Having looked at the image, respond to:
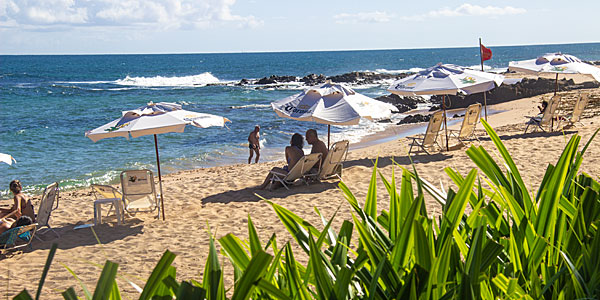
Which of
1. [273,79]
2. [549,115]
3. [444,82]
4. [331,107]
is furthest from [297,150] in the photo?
[273,79]

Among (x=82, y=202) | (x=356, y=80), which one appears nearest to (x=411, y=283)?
(x=82, y=202)

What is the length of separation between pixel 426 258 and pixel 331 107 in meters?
7.32

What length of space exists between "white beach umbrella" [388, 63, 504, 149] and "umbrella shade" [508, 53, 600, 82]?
2300 mm

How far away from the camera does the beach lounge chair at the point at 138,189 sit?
292 inches

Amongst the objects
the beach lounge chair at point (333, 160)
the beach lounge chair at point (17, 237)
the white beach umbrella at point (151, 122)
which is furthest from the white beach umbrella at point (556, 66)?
the beach lounge chair at point (17, 237)

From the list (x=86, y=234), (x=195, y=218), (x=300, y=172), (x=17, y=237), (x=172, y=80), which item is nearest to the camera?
(x=17, y=237)

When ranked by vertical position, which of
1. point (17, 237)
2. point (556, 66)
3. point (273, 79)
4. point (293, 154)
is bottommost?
point (273, 79)

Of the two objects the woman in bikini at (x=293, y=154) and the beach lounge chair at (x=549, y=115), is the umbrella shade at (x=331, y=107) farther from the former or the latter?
the beach lounge chair at (x=549, y=115)

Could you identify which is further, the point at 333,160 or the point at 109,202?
the point at 333,160

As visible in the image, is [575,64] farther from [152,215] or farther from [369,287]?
[369,287]

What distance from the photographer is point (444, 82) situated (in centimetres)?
998

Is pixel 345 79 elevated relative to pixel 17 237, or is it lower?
lower

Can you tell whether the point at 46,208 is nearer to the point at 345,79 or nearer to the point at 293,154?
the point at 293,154

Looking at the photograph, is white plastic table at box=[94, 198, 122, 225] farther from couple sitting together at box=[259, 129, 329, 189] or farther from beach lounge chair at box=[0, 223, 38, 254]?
couple sitting together at box=[259, 129, 329, 189]
